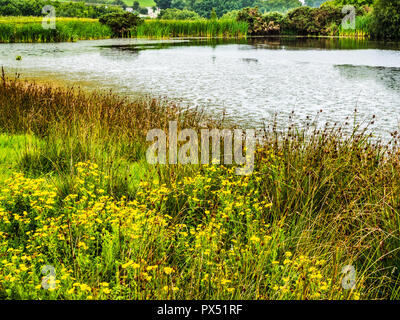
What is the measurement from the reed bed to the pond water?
13.4 meters

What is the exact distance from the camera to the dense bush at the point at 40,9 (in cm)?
4356

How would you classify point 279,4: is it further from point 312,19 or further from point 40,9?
point 40,9

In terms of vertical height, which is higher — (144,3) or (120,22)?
(144,3)

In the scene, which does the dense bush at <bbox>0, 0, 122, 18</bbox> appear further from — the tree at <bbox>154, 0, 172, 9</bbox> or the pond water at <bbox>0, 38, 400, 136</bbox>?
the tree at <bbox>154, 0, 172, 9</bbox>

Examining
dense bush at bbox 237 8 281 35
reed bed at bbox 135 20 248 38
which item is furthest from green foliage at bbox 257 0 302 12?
reed bed at bbox 135 20 248 38

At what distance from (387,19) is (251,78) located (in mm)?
22137

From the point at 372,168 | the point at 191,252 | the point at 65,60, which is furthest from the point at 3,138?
the point at 65,60

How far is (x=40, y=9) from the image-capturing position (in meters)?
45.1

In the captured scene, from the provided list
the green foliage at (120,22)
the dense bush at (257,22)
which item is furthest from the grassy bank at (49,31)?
the dense bush at (257,22)

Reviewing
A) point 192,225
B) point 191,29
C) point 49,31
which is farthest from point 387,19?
point 192,225

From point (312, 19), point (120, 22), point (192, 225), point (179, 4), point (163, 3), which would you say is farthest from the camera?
point (163, 3)

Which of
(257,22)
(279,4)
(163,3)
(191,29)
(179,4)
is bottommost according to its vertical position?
(191,29)

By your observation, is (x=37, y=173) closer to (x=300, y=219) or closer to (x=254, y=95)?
(x=300, y=219)

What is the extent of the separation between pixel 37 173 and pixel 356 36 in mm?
36623
